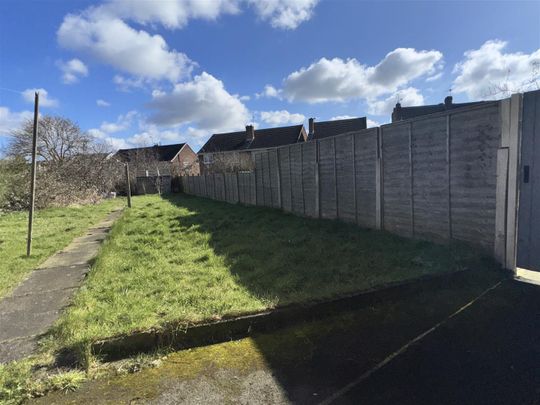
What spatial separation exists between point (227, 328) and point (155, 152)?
47.9 meters

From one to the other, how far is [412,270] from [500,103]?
2.43 meters

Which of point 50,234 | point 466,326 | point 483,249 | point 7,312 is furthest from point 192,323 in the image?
point 50,234

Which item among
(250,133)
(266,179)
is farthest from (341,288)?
(250,133)

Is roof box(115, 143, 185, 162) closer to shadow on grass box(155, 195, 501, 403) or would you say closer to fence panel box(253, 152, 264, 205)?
fence panel box(253, 152, 264, 205)

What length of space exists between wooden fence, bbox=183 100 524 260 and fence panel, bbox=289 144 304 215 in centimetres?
3

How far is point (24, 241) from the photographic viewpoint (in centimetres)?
791

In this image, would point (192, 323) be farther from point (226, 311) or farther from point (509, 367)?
point (509, 367)

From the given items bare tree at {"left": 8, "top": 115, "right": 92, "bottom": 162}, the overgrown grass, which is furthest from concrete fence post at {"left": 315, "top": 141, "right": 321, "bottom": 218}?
bare tree at {"left": 8, "top": 115, "right": 92, "bottom": 162}

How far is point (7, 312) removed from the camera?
148 inches

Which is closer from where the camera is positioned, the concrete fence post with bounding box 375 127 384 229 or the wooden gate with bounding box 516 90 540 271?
the wooden gate with bounding box 516 90 540 271

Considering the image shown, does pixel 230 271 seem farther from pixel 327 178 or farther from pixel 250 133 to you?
pixel 250 133

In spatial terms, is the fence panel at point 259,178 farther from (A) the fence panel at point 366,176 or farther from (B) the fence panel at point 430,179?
(B) the fence panel at point 430,179

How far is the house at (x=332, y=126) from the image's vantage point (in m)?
39.3

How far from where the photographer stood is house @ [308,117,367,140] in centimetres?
3931
